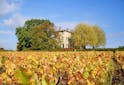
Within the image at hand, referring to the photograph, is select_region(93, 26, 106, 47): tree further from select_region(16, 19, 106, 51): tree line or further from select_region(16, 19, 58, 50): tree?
select_region(16, 19, 58, 50): tree

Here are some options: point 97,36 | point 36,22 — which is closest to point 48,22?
point 36,22

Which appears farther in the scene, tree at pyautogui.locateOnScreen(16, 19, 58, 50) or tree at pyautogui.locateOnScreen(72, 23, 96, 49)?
tree at pyautogui.locateOnScreen(72, 23, 96, 49)

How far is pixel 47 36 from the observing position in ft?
219

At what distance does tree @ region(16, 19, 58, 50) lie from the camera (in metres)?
64.6

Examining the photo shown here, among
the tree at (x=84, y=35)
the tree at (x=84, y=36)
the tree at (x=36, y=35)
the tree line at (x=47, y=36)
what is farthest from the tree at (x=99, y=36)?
the tree at (x=36, y=35)

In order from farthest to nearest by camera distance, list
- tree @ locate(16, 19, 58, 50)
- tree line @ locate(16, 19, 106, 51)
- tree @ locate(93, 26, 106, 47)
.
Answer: tree @ locate(93, 26, 106, 47) → tree line @ locate(16, 19, 106, 51) → tree @ locate(16, 19, 58, 50)

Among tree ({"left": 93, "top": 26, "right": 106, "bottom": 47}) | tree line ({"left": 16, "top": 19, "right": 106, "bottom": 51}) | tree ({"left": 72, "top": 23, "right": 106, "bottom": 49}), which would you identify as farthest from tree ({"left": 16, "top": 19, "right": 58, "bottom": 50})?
tree ({"left": 93, "top": 26, "right": 106, "bottom": 47})

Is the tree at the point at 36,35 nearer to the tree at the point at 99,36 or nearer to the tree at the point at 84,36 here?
the tree at the point at 84,36

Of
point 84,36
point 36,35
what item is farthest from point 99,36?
point 36,35

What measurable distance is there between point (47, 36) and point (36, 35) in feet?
8.50

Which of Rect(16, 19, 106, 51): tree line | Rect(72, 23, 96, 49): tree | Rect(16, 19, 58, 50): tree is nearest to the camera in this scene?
Rect(16, 19, 58, 50): tree

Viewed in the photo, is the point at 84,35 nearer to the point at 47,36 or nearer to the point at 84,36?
the point at 84,36

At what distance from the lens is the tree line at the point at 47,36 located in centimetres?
6512

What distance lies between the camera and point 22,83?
0.75 m
